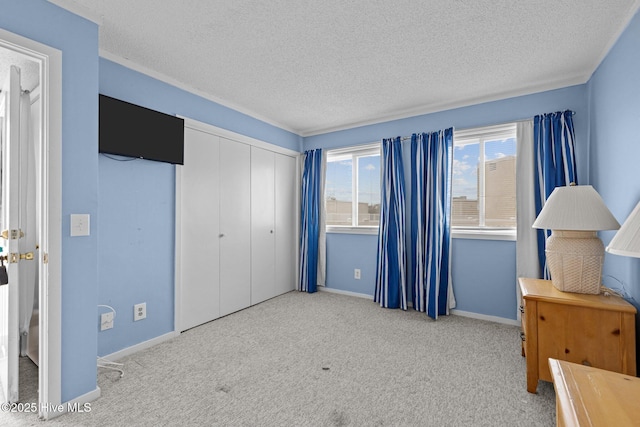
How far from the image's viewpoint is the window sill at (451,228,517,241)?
3.06m

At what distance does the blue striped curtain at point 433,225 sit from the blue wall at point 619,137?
1229 mm

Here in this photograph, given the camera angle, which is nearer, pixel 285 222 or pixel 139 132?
pixel 139 132

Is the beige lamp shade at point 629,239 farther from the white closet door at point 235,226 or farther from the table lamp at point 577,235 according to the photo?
the white closet door at point 235,226

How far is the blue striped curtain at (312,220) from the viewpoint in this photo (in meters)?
4.26

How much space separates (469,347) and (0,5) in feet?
12.5

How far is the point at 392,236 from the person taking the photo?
3639mm

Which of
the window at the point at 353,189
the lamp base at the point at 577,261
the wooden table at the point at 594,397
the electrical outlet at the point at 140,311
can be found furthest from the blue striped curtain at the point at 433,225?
the electrical outlet at the point at 140,311

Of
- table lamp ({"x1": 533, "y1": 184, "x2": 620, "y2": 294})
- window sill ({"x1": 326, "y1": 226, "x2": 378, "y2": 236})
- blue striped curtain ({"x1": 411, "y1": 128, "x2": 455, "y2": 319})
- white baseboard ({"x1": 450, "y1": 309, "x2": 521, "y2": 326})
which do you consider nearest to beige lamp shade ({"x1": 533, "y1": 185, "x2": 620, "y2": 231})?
table lamp ({"x1": 533, "y1": 184, "x2": 620, "y2": 294})

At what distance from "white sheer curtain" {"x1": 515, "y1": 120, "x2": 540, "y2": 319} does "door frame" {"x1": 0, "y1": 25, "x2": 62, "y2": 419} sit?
3.70 metres

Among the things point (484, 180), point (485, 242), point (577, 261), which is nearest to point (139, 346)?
point (577, 261)

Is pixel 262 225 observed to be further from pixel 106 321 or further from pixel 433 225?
pixel 433 225

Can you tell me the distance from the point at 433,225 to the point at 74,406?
10.8 ft

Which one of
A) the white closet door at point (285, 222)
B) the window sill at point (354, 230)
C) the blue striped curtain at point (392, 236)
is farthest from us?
the white closet door at point (285, 222)

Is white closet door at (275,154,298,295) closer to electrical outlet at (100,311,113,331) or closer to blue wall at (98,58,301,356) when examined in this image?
blue wall at (98,58,301,356)
